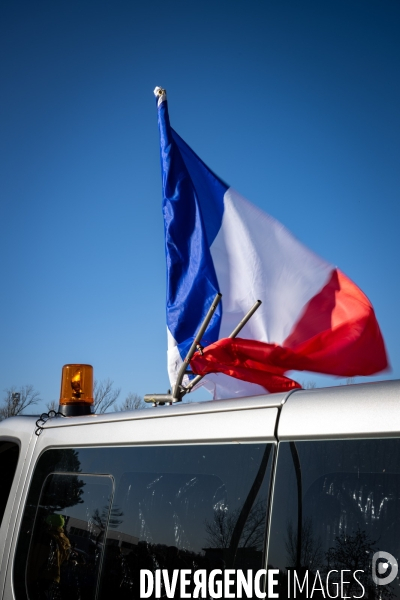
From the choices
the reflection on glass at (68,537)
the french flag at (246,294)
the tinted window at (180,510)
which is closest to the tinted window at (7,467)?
the reflection on glass at (68,537)

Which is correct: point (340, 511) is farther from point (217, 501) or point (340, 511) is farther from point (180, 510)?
point (180, 510)

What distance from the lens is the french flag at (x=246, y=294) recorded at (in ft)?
13.0

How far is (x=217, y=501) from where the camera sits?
2.01 meters

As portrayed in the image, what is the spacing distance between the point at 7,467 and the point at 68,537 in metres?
0.80

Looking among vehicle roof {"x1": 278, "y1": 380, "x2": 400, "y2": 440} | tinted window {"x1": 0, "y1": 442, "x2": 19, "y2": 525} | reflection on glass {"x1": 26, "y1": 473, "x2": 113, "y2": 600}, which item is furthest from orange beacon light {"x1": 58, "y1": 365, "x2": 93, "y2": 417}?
vehicle roof {"x1": 278, "y1": 380, "x2": 400, "y2": 440}

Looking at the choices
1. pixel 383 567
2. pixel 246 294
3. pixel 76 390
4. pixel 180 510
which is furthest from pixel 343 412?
pixel 246 294

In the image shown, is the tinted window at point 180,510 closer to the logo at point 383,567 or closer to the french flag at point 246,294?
the logo at point 383,567

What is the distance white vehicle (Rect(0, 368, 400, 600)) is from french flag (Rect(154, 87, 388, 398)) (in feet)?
4.03

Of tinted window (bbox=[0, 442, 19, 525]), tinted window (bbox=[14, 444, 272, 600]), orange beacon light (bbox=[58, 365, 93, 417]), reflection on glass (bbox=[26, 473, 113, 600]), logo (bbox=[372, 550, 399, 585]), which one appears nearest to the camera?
logo (bbox=[372, 550, 399, 585])

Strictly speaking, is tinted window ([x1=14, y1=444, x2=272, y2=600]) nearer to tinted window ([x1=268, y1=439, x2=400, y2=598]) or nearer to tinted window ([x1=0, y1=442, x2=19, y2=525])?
tinted window ([x1=268, y1=439, x2=400, y2=598])

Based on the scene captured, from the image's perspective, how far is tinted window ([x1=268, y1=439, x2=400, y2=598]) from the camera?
1.53 meters

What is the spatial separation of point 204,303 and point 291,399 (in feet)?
8.47

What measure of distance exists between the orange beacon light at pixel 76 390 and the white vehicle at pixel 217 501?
410 millimetres

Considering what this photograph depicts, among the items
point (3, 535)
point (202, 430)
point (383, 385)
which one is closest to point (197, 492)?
point (202, 430)
